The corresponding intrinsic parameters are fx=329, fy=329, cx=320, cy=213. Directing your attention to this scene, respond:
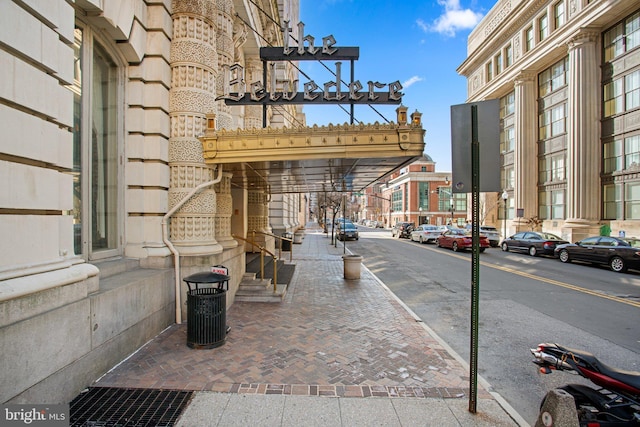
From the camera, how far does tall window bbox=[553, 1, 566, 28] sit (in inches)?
1014

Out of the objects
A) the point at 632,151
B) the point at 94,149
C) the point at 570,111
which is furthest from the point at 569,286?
the point at 570,111

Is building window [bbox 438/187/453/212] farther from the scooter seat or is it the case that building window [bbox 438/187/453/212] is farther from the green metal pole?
the scooter seat

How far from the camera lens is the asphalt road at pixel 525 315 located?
4664 millimetres

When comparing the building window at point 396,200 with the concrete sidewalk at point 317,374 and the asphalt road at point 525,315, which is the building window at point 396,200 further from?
the concrete sidewalk at point 317,374

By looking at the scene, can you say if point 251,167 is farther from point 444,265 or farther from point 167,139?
point 444,265

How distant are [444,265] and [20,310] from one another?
15.2 m

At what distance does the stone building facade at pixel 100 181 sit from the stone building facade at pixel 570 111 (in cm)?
2549

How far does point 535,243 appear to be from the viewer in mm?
19984

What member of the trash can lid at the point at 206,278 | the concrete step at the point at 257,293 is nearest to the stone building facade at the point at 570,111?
the concrete step at the point at 257,293

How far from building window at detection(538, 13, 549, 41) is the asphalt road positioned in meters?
23.3

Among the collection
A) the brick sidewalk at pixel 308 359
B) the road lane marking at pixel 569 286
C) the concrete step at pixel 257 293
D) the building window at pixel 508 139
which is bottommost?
the road lane marking at pixel 569 286

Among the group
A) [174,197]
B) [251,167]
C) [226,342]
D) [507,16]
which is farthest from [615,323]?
[507,16]

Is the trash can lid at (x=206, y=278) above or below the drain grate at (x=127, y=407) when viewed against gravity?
above

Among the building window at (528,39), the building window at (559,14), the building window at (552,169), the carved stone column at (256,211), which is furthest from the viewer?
the building window at (528,39)
